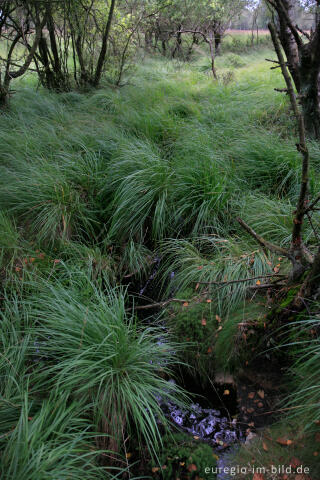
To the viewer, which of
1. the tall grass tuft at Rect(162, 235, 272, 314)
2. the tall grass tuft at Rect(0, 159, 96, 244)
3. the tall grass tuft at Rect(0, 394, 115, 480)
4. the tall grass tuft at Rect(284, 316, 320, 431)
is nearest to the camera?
the tall grass tuft at Rect(0, 394, 115, 480)

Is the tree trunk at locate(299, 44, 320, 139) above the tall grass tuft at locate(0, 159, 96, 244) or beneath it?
above

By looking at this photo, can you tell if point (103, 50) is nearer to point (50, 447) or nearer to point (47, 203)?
point (47, 203)

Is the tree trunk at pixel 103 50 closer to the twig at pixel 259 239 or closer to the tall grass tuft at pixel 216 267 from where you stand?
the tall grass tuft at pixel 216 267

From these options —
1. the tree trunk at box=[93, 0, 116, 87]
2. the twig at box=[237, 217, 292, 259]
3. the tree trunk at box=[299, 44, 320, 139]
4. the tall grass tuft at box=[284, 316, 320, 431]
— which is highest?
the tree trunk at box=[93, 0, 116, 87]

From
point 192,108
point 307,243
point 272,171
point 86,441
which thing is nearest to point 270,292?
point 307,243

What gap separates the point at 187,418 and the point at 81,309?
0.85 metres

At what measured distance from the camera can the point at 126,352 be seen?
1.80 m

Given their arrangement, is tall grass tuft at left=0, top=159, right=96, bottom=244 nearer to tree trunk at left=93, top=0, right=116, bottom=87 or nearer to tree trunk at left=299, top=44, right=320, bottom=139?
tree trunk at left=299, top=44, right=320, bottom=139

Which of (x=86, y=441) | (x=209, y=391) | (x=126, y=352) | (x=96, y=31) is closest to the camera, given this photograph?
(x=86, y=441)

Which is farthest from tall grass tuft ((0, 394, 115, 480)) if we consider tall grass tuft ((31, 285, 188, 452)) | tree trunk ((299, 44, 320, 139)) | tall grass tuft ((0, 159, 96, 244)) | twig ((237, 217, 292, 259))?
tree trunk ((299, 44, 320, 139))

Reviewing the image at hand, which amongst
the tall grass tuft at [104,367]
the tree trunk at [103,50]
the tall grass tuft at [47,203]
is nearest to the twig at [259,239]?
the tall grass tuft at [104,367]

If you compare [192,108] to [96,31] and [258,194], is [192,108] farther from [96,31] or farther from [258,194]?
[96,31]

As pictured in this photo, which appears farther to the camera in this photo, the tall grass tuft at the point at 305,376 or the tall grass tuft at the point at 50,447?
the tall grass tuft at the point at 305,376

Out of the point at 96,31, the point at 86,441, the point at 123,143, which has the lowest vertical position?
the point at 86,441
